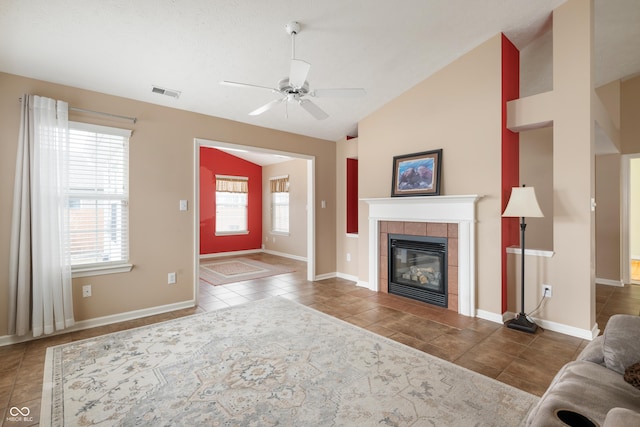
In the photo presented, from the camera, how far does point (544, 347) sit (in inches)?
110

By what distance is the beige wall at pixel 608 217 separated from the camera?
500 cm

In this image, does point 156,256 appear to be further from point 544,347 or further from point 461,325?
point 544,347

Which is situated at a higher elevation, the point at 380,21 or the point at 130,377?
the point at 380,21

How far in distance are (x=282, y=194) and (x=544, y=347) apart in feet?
21.9

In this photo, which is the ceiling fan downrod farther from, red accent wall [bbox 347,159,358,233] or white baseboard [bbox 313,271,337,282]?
white baseboard [bbox 313,271,337,282]

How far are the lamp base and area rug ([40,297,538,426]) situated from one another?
1290 mm

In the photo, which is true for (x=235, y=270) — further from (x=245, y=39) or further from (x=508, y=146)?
(x=508, y=146)

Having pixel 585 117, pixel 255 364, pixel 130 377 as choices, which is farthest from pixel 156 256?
pixel 585 117

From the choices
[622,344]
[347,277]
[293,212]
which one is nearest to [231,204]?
[293,212]

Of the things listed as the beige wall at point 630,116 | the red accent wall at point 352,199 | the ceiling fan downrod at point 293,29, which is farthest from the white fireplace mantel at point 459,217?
the beige wall at point 630,116

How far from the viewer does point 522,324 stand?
320cm

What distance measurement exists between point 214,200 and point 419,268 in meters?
5.67

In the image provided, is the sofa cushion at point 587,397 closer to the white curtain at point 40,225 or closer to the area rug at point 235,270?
the white curtain at point 40,225

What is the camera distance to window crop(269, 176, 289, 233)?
8.21m
